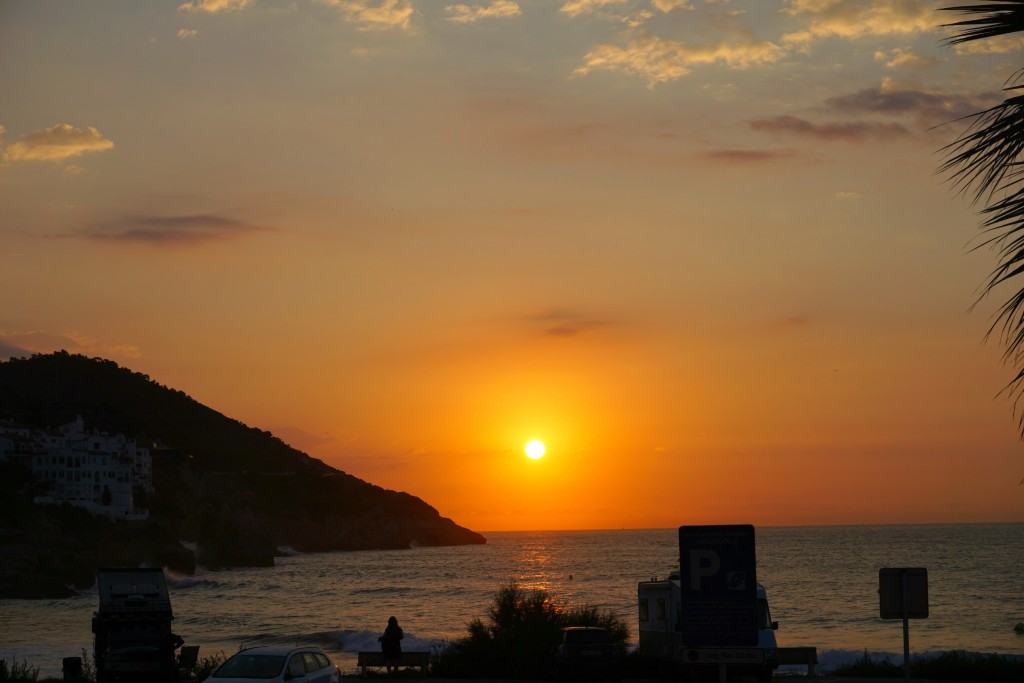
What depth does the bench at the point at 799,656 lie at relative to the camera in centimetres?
3226

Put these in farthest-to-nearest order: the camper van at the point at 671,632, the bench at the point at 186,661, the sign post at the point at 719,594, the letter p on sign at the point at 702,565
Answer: the bench at the point at 186,661
the camper van at the point at 671,632
the letter p on sign at the point at 702,565
the sign post at the point at 719,594

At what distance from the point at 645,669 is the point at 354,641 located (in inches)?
1234

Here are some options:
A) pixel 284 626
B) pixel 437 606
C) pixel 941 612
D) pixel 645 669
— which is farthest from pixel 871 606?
pixel 645 669

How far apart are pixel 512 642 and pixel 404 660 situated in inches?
129

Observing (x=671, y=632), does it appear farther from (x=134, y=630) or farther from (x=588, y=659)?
(x=134, y=630)

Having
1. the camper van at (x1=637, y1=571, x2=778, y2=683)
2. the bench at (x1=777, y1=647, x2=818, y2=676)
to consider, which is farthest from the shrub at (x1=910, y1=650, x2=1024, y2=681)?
the camper van at (x1=637, y1=571, x2=778, y2=683)

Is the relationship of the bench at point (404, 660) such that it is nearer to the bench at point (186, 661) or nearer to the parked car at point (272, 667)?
the bench at point (186, 661)

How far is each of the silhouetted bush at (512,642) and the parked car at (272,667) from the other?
1029cm

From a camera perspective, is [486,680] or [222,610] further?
[222,610]

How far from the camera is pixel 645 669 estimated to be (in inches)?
1271

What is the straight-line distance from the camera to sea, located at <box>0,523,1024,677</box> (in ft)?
205

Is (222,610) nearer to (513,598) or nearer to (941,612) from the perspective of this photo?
(941,612)

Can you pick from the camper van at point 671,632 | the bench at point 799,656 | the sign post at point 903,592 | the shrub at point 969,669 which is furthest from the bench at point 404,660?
the sign post at point 903,592

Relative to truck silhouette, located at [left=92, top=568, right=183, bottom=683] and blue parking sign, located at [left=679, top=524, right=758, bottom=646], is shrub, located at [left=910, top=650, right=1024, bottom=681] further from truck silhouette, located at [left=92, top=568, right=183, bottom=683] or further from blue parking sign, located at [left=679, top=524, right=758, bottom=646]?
truck silhouette, located at [left=92, top=568, right=183, bottom=683]
